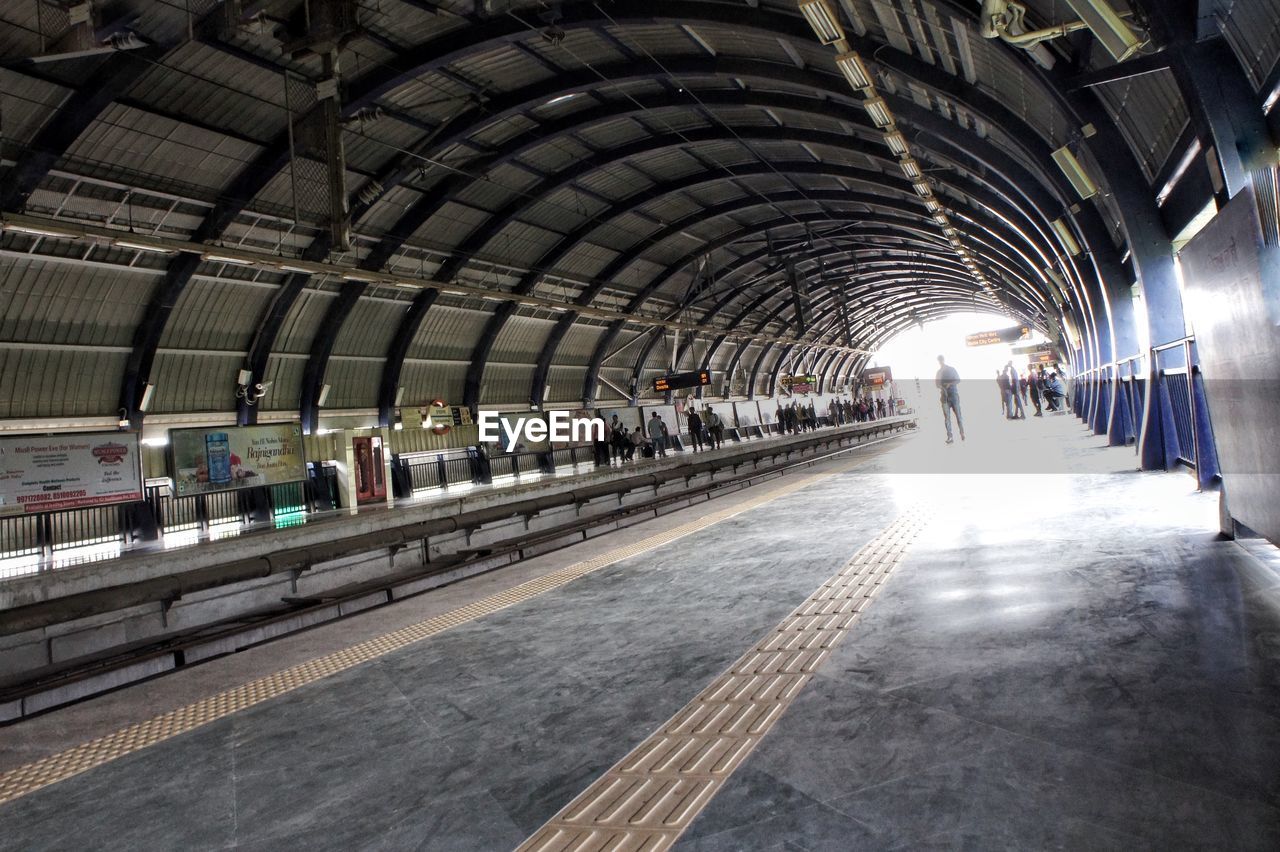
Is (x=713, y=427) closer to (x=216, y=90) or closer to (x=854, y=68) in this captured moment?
(x=854, y=68)

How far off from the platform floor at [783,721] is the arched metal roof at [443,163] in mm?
4520

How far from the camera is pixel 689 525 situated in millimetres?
10680

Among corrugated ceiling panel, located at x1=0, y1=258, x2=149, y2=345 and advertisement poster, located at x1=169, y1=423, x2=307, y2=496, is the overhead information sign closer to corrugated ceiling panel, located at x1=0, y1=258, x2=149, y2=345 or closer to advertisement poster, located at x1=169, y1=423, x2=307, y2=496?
advertisement poster, located at x1=169, y1=423, x2=307, y2=496

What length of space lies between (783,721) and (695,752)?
46cm

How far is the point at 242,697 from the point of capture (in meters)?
4.66

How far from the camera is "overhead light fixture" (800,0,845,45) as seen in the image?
915 cm

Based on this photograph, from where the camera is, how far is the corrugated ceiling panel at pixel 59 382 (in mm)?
16688

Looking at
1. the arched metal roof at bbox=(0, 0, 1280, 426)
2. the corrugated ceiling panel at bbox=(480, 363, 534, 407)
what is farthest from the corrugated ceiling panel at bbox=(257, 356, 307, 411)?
the corrugated ceiling panel at bbox=(480, 363, 534, 407)

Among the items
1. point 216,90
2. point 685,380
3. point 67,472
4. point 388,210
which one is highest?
point 216,90

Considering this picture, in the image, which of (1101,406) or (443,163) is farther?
(443,163)

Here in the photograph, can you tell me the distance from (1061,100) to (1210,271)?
19.8 ft

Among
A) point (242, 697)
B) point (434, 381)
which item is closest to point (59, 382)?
point (434, 381)

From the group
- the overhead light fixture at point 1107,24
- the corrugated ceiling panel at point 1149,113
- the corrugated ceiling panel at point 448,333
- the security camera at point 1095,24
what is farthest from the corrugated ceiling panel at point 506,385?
the overhead light fixture at point 1107,24

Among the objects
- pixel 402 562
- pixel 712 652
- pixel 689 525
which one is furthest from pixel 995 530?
pixel 402 562
